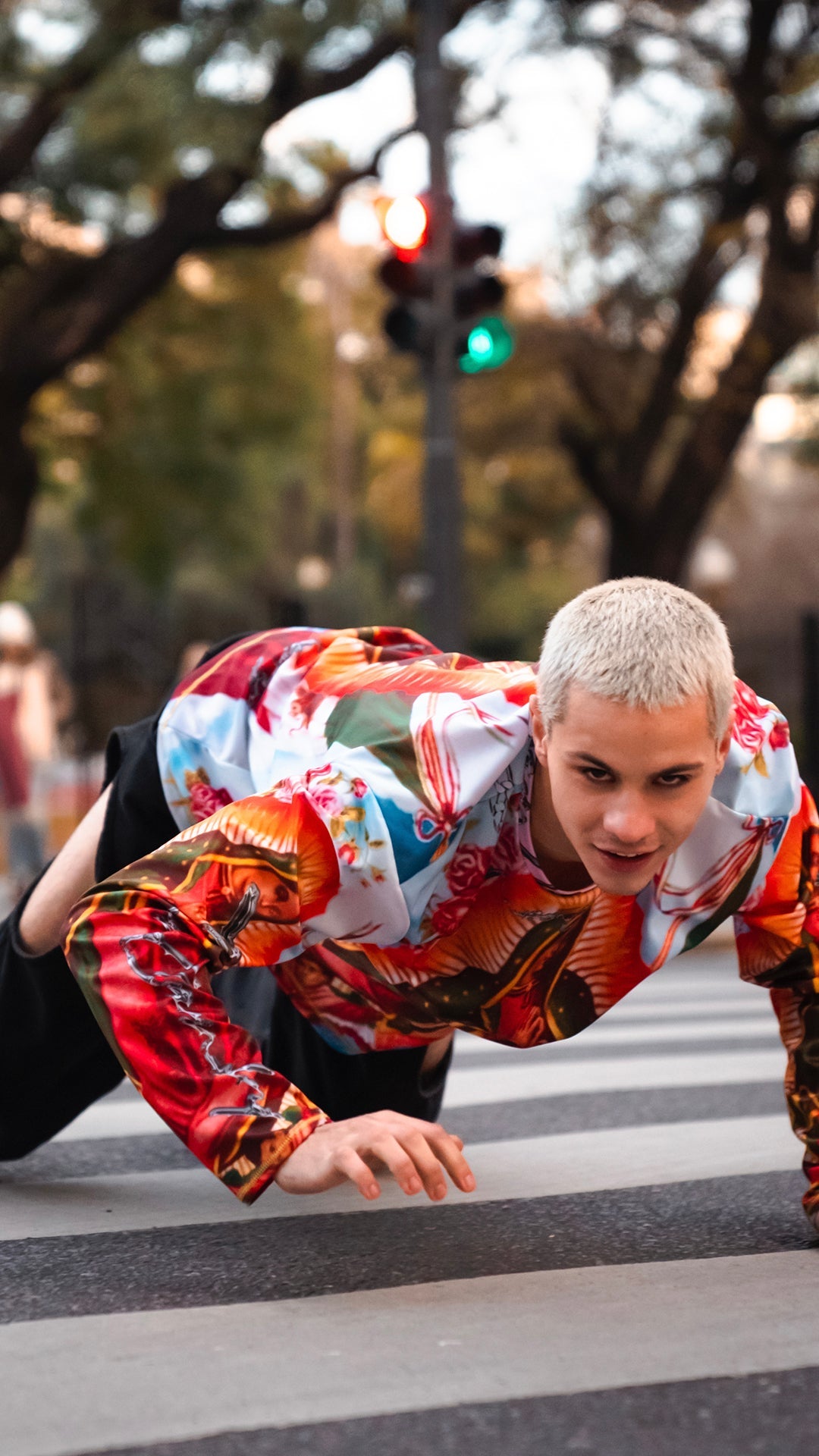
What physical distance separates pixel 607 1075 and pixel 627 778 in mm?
2793

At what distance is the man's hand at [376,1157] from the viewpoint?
2094 millimetres

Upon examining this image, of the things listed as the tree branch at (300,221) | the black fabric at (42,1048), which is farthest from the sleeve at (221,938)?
the tree branch at (300,221)

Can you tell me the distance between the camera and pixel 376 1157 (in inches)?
84.4

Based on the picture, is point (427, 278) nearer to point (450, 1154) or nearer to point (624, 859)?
point (624, 859)

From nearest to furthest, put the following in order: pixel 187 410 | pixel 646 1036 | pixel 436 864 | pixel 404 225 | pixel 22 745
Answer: pixel 436 864, pixel 646 1036, pixel 404 225, pixel 22 745, pixel 187 410

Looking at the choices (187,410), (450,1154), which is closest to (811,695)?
(187,410)

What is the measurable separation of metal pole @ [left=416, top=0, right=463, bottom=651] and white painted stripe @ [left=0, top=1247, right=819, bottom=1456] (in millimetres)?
7076

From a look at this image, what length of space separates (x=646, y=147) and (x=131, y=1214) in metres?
14.3

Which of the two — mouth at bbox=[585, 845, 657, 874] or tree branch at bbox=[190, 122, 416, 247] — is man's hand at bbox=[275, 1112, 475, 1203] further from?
tree branch at bbox=[190, 122, 416, 247]

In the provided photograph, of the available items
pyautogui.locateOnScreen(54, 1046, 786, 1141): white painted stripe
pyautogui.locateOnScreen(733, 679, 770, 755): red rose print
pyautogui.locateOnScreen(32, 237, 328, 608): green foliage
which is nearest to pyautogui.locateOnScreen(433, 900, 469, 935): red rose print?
pyautogui.locateOnScreen(733, 679, 770, 755): red rose print

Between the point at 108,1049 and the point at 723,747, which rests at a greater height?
the point at 723,747

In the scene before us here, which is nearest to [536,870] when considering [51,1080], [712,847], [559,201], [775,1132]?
[712,847]

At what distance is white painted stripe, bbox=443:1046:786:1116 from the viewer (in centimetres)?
466

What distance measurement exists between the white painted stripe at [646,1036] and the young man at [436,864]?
2.58 m
